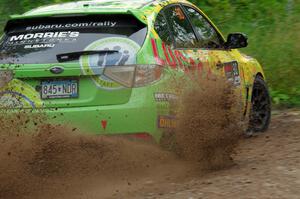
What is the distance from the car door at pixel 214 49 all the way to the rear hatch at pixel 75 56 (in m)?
1.13

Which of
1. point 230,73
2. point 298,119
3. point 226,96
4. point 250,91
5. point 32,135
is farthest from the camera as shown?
point 298,119

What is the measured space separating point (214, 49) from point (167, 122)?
1.80 meters

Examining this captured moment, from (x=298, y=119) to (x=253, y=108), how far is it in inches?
27.7

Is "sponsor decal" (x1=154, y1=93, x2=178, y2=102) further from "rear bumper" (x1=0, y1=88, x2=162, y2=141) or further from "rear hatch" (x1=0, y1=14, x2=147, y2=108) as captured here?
"rear hatch" (x1=0, y1=14, x2=147, y2=108)

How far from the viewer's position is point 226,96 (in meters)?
6.31

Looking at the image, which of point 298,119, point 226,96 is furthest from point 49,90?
point 298,119

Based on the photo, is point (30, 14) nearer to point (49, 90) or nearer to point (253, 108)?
point (49, 90)

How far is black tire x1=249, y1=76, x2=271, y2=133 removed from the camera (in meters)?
8.34

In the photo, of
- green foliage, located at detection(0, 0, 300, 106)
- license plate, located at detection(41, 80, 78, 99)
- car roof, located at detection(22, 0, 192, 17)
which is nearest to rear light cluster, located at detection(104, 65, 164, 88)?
license plate, located at detection(41, 80, 78, 99)

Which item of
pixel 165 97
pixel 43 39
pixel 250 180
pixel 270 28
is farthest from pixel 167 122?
pixel 270 28

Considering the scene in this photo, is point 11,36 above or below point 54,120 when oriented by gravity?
above

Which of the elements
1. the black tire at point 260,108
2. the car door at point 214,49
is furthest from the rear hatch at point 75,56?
Result: the black tire at point 260,108

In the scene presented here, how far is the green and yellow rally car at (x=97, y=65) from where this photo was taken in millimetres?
5812

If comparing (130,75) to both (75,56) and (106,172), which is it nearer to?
(75,56)
